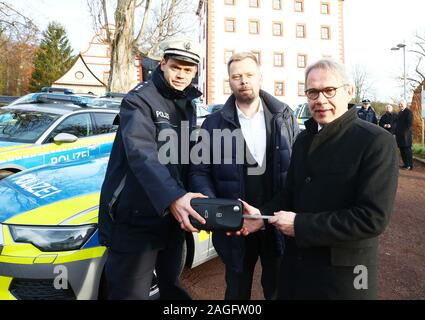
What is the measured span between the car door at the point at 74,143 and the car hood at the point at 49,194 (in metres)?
1.80

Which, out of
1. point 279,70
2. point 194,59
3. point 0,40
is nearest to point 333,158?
point 194,59

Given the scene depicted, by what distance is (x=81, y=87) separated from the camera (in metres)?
38.4

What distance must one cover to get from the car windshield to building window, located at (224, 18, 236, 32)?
111ft

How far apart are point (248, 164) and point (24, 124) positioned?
4.47 meters

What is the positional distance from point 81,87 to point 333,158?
40.2m

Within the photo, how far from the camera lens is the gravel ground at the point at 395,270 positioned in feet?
10.6

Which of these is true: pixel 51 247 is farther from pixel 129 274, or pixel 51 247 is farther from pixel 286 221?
pixel 286 221

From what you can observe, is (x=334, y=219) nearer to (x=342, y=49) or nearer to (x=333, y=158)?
(x=333, y=158)

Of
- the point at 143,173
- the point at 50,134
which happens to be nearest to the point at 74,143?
the point at 50,134

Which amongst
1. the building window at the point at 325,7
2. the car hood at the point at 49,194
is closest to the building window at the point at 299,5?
the building window at the point at 325,7

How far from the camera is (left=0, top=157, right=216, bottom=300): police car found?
2.35 m

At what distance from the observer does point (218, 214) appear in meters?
1.76

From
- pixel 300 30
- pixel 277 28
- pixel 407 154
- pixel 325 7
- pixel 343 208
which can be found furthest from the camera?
pixel 325 7

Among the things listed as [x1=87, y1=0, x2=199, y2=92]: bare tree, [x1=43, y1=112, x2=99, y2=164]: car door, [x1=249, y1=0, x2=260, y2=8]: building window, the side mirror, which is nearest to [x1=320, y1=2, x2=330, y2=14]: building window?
[x1=249, y1=0, x2=260, y2=8]: building window
